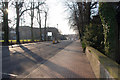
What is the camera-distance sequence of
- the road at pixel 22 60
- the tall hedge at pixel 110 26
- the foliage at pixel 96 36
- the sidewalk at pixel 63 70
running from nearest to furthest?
the sidewalk at pixel 63 70 → the tall hedge at pixel 110 26 → the road at pixel 22 60 → the foliage at pixel 96 36

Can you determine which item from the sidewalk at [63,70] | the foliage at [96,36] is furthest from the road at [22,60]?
the foliage at [96,36]

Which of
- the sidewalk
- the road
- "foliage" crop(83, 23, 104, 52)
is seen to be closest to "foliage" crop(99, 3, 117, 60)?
the sidewalk

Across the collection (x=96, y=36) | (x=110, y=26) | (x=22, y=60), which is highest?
(x=110, y=26)

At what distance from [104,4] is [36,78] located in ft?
15.6

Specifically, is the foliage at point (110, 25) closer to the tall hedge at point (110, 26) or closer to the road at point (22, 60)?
the tall hedge at point (110, 26)

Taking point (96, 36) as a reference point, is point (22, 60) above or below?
below

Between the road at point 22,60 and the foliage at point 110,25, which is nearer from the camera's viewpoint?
the foliage at point 110,25

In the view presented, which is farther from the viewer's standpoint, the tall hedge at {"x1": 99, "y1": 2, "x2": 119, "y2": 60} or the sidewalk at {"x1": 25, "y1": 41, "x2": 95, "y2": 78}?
the tall hedge at {"x1": 99, "y1": 2, "x2": 119, "y2": 60}

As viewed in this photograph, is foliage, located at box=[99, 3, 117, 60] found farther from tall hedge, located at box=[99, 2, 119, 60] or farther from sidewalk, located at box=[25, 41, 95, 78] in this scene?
sidewalk, located at box=[25, 41, 95, 78]

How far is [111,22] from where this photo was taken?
5.52 metres

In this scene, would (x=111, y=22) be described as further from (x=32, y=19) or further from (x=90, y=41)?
(x=32, y=19)

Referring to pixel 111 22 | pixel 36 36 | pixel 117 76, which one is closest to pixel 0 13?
pixel 111 22

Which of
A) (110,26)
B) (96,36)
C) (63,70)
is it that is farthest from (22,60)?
(110,26)

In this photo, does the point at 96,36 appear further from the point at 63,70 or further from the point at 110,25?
the point at 63,70
